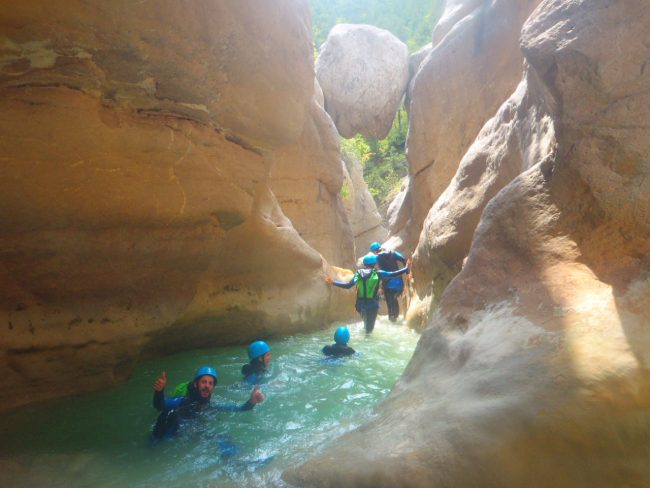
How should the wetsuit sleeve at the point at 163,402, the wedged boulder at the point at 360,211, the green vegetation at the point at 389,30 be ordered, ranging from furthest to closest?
1. the green vegetation at the point at 389,30
2. the wedged boulder at the point at 360,211
3. the wetsuit sleeve at the point at 163,402

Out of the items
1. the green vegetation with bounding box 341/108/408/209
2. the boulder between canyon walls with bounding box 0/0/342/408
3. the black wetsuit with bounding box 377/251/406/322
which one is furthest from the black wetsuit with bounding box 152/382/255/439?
the green vegetation with bounding box 341/108/408/209

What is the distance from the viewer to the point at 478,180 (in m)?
6.13

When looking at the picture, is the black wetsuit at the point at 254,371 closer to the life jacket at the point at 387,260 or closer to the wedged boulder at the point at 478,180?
the wedged boulder at the point at 478,180

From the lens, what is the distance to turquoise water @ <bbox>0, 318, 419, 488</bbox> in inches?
122

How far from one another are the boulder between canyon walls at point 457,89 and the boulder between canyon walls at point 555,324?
6.58 meters

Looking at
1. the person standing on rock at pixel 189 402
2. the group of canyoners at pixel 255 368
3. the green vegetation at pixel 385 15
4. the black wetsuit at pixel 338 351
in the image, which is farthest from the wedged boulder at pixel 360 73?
the person standing on rock at pixel 189 402

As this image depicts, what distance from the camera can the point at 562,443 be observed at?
82.0 inches

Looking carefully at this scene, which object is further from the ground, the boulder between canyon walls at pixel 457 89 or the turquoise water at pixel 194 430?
the boulder between canyon walls at pixel 457 89

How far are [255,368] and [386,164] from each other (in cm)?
2112

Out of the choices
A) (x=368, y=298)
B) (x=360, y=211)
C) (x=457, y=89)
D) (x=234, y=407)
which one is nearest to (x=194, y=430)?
(x=234, y=407)

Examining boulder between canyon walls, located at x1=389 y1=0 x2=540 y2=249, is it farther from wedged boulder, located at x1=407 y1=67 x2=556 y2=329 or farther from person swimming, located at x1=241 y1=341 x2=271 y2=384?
person swimming, located at x1=241 y1=341 x2=271 y2=384

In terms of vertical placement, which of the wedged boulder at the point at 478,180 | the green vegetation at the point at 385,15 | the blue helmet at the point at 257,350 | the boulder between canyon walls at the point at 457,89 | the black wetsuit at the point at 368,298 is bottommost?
the blue helmet at the point at 257,350

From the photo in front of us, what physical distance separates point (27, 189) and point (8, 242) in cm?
55

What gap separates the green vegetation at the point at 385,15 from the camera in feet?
100
